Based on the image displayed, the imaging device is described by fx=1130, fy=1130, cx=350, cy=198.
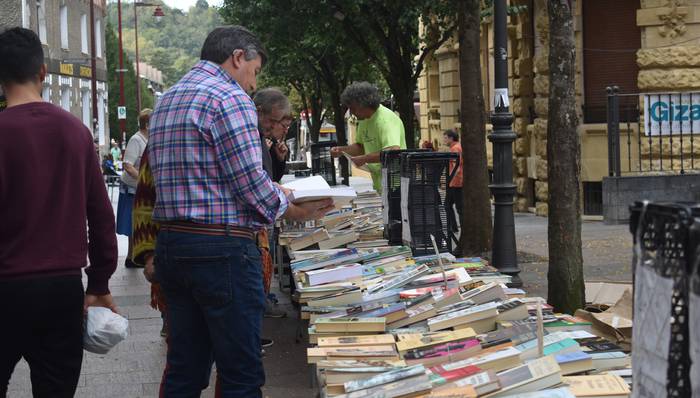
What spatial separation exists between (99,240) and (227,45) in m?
0.99

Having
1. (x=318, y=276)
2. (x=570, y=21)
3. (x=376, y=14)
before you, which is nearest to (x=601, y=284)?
(x=570, y=21)

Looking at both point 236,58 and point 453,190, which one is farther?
point 453,190

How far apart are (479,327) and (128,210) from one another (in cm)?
791

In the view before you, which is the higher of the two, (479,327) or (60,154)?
(60,154)

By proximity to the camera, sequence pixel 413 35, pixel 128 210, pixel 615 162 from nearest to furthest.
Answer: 1. pixel 128 210
2. pixel 615 162
3. pixel 413 35

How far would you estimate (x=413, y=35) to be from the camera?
22.1 m

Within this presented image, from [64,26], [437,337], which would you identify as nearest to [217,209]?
[437,337]

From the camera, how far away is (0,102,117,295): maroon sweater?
4.21 metres

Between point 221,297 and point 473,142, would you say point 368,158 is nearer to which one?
point 473,142

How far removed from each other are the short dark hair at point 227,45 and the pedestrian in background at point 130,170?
671 cm

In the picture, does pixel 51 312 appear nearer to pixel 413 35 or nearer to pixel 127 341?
pixel 127 341

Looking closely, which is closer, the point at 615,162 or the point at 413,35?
the point at 615,162

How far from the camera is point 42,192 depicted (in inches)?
167

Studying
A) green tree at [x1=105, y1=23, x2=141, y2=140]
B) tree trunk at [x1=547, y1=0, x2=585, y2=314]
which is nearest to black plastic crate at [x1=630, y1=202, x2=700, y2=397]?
tree trunk at [x1=547, y1=0, x2=585, y2=314]
